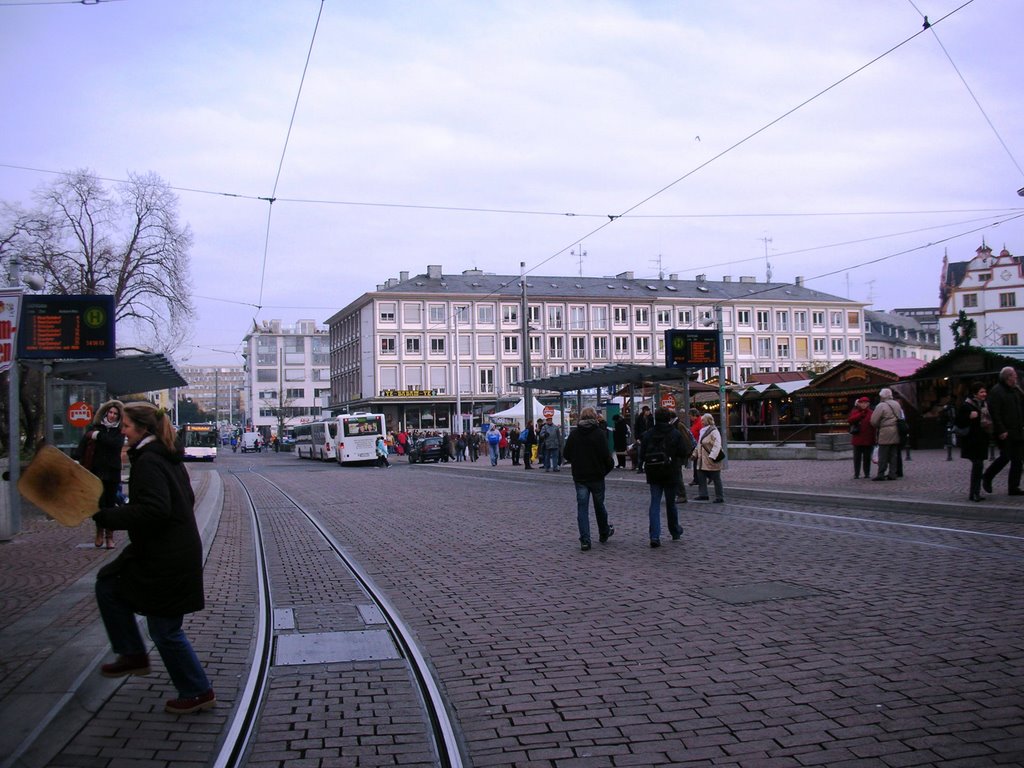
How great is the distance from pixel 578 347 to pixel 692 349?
206 feet

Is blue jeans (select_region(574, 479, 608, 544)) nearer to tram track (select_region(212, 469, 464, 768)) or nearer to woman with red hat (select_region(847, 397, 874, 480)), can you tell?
tram track (select_region(212, 469, 464, 768))

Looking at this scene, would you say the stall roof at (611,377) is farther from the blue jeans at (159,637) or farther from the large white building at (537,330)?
the large white building at (537,330)

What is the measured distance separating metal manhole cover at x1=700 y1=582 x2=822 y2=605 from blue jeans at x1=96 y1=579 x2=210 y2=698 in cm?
442

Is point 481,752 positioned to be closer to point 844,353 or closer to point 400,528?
point 400,528

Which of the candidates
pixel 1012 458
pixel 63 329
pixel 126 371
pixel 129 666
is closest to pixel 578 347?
pixel 126 371

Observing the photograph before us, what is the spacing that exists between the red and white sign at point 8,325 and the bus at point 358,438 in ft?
119

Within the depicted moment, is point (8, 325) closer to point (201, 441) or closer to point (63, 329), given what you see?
point (63, 329)

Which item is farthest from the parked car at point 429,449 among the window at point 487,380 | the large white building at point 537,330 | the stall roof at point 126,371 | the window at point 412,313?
the window at point 487,380

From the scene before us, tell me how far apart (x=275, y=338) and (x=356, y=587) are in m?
128

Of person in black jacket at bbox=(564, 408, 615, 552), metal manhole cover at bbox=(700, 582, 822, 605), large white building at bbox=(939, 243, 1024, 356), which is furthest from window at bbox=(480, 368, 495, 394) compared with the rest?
metal manhole cover at bbox=(700, 582, 822, 605)

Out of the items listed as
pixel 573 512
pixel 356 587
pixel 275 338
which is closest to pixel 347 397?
pixel 275 338

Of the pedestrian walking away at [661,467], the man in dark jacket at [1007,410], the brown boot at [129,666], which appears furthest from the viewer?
the man in dark jacket at [1007,410]

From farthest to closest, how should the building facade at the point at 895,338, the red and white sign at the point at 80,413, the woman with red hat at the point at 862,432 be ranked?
the building facade at the point at 895,338
the red and white sign at the point at 80,413
the woman with red hat at the point at 862,432

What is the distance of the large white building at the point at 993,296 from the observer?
6431 centimetres
